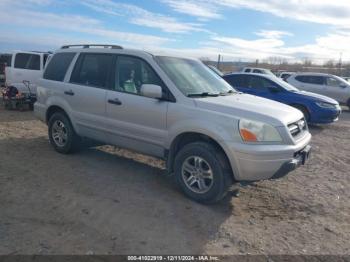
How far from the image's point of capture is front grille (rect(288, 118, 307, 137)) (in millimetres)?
4645

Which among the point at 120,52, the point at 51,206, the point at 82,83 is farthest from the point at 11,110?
the point at 51,206

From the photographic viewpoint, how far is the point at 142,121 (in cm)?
521

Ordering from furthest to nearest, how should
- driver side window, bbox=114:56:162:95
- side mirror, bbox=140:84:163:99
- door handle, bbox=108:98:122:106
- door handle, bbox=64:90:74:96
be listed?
door handle, bbox=64:90:74:96 → door handle, bbox=108:98:122:106 → driver side window, bbox=114:56:162:95 → side mirror, bbox=140:84:163:99

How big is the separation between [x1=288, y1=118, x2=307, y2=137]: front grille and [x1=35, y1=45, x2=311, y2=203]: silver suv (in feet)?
0.05

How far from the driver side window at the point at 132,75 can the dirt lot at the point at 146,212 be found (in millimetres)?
1378

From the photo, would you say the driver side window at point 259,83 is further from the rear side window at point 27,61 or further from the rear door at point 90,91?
the rear side window at point 27,61

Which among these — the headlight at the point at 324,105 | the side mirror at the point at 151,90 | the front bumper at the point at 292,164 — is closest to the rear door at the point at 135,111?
the side mirror at the point at 151,90

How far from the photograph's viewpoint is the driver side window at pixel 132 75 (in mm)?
5203

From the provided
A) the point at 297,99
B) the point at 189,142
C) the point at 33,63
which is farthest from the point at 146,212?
the point at 33,63

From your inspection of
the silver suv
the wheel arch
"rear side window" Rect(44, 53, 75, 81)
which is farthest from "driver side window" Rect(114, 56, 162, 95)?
"rear side window" Rect(44, 53, 75, 81)

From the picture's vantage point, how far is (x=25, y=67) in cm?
1311

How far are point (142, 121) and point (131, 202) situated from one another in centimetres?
118

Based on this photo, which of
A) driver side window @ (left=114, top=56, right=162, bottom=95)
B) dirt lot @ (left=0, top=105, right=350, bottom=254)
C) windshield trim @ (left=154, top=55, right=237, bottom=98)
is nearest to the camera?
dirt lot @ (left=0, top=105, right=350, bottom=254)

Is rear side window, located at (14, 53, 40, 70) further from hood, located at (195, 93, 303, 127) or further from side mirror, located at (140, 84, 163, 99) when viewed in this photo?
hood, located at (195, 93, 303, 127)
